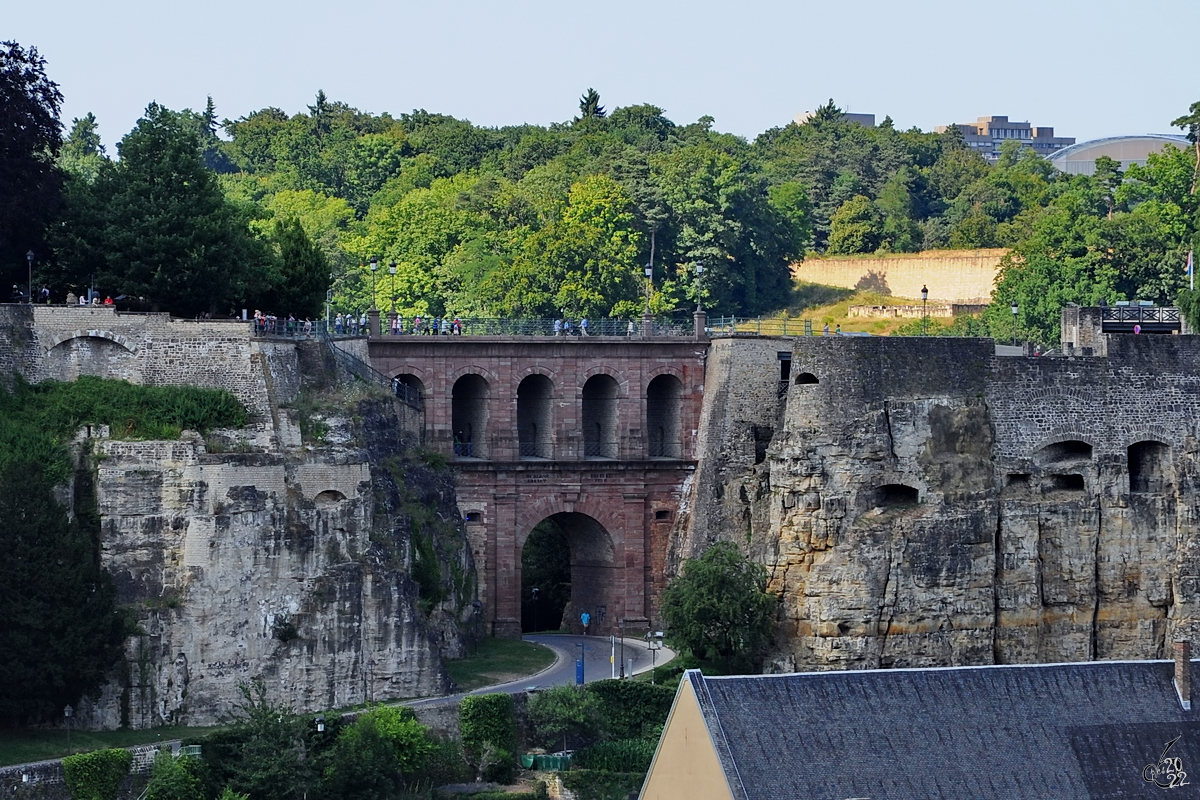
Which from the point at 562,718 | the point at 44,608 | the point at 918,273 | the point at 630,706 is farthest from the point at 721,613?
the point at 918,273

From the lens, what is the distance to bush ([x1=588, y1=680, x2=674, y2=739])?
256 feet

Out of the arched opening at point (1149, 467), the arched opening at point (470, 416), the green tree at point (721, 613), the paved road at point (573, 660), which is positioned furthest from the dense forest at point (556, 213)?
the arched opening at point (1149, 467)

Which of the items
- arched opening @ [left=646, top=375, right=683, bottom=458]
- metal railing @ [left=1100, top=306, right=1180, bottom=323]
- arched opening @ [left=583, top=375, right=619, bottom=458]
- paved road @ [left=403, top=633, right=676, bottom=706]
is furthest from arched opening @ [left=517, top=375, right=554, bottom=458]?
metal railing @ [left=1100, top=306, right=1180, bottom=323]

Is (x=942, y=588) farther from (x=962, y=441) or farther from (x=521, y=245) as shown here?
(x=521, y=245)

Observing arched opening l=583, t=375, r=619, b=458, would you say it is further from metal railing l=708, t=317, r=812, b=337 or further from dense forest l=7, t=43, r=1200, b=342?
dense forest l=7, t=43, r=1200, b=342

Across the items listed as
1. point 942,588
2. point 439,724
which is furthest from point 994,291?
point 439,724

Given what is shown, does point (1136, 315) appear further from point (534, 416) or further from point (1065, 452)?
point (534, 416)

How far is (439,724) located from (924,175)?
289 feet

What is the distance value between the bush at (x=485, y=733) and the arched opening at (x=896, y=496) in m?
16.7

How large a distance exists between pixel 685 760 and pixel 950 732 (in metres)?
7.46

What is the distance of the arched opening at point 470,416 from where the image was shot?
8906 centimetres

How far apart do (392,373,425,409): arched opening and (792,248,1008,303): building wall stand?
1861 inches

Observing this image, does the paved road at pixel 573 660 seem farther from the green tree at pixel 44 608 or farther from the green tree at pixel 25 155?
the green tree at pixel 25 155

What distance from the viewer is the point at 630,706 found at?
258 feet
